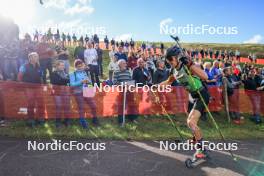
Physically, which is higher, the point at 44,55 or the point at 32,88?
the point at 44,55

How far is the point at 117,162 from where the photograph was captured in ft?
26.8

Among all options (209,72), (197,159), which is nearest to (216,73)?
(209,72)

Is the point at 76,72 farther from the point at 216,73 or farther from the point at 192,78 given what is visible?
the point at 216,73

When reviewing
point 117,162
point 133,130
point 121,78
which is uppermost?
point 121,78

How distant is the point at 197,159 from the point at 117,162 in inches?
74.1

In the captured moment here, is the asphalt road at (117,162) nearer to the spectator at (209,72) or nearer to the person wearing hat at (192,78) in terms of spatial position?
the person wearing hat at (192,78)

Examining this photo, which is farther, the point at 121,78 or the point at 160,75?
the point at 160,75

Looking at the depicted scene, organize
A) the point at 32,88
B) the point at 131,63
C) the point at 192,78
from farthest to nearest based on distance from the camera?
the point at 131,63 < the point at 32,88 < the point at 192,78

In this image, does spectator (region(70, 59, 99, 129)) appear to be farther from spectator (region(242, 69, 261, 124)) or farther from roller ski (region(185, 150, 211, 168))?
spectator (region(242, 69, 261, 124))

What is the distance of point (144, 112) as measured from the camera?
12.6 metres

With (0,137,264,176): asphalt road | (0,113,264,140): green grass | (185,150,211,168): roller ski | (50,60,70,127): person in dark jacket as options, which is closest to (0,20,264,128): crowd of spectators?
(50,60,70,127): person in dark jacket

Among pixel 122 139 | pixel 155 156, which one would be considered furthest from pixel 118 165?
pixel 122 139

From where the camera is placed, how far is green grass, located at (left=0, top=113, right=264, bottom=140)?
1034 centimetres

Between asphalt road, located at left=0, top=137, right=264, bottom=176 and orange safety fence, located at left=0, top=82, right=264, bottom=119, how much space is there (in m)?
1.41
